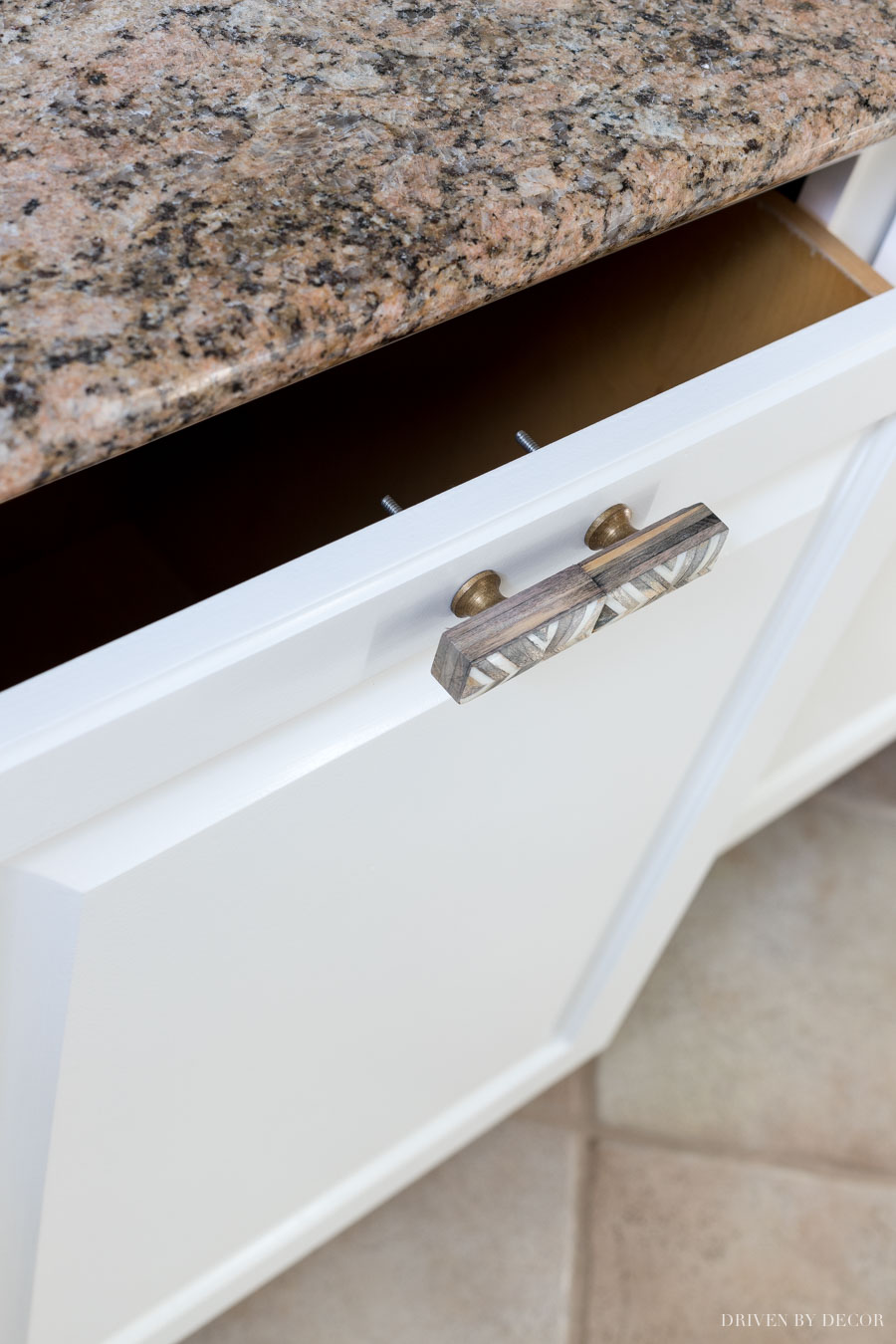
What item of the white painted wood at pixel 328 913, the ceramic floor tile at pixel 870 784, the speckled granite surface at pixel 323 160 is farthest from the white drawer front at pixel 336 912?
the ceramic floor tile at pixel 870 784

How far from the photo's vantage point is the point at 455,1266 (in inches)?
39.9

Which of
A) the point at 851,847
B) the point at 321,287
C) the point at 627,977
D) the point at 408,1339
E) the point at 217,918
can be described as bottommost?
the point at 408,1339

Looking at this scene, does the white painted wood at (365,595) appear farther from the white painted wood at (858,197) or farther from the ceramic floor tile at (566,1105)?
the ceramic floor tile at (566,1105)

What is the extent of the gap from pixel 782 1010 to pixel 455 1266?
0.38m

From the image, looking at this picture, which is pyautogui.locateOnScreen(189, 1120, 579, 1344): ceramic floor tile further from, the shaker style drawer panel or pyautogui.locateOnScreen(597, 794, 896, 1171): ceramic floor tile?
the shaker style drawer panel

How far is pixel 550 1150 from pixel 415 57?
0.87 metres

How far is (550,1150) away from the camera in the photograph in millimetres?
1069

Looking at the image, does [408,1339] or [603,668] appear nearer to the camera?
[603,668]

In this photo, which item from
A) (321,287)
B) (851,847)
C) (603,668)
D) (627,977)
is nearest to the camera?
(321,287)

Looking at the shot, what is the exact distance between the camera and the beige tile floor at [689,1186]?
991mm

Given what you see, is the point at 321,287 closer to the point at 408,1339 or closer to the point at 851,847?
the point at 408,1339

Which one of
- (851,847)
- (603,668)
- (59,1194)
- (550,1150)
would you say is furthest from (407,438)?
(851,847)

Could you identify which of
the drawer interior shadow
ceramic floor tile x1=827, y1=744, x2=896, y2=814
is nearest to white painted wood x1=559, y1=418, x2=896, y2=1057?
the drawer interior shadow

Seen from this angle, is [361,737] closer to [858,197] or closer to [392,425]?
[392,425]
